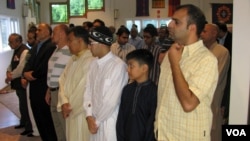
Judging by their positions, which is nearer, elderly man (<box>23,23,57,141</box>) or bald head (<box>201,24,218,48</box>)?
bald head (<box>201,24,218,48</box>)

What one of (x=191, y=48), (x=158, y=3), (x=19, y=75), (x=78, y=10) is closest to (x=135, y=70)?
(x=191, y=48)

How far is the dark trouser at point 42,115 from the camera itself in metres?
3.55

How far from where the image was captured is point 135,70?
81.0 inches

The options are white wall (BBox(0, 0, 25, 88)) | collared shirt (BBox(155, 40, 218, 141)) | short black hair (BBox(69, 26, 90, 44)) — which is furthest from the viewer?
white wall (BBox(0, 0, 25, 88))

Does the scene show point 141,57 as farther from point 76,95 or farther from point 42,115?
point 42,115

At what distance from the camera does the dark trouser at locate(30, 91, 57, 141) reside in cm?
355

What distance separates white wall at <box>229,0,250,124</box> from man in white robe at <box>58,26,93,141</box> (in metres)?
1.24

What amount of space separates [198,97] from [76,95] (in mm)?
1461

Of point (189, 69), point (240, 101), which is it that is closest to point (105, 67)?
point (189, 69)

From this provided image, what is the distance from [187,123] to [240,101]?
1004 millimetres

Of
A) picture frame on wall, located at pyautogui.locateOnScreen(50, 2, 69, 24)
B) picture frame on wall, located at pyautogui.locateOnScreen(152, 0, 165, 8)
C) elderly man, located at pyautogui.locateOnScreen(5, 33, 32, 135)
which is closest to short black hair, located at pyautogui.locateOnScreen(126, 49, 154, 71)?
elderly man, located at pyautogui.locateOnScreen(5, 33, 32, 135)

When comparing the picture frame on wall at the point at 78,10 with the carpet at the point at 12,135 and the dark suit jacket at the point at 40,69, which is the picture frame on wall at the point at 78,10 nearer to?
the carpet at the point at 12,135

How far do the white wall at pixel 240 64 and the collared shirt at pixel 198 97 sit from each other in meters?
0.87

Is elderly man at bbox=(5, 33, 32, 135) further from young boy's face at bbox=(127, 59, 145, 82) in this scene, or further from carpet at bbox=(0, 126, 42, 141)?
young boy's face at bbox=(127, 59, 145, 82)
